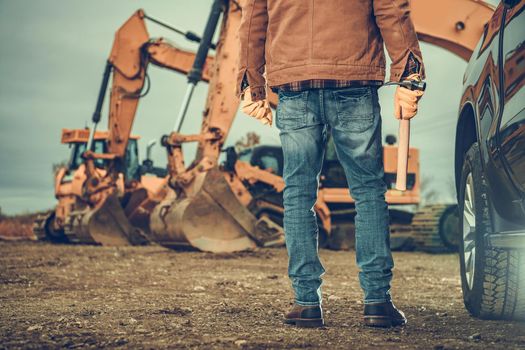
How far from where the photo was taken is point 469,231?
4.11 meters

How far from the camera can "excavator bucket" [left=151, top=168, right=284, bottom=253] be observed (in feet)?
30.6

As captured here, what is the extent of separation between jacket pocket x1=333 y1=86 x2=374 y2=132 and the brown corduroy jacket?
0.08 meters

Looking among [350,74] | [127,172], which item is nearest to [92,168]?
[127,172]

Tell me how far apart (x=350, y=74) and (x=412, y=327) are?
3.75ft

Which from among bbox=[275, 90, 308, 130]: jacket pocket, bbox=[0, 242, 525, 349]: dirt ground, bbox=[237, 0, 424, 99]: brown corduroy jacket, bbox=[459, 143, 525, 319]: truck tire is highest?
bbox=[237, 0, 424, 99]: brown corduroy jacket

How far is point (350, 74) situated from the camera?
3.44 meters

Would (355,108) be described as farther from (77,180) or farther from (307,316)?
(77,180)

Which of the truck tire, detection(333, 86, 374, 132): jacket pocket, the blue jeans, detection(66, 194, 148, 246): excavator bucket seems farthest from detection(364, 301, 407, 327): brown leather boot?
detection(66, 194, 148, 246): excavator bucket

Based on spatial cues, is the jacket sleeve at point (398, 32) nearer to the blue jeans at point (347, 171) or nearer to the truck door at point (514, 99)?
the blue jeans at point (347, 171)

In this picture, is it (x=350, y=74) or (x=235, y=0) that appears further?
(x=235, y=0)

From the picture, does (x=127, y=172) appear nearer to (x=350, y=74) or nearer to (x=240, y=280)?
(x=240, y=280)

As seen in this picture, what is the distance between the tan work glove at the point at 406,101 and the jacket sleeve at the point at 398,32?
5 cm

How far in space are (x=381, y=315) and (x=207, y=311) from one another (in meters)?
1.07

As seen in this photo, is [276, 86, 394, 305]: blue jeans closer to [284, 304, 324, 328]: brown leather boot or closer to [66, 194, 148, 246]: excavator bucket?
[284, 304, 324, 328]: brown leather boot
